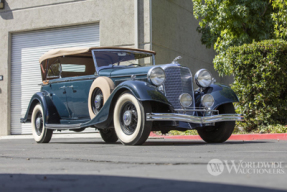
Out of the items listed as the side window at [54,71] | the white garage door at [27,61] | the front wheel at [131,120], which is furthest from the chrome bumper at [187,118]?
the white garage door at [27,61]

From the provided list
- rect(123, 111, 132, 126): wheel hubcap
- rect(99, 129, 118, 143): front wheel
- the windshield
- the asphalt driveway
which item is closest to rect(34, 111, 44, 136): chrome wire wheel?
rect(99, 129, 118, 143): front wheel

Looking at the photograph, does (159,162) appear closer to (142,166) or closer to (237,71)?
(142,166)

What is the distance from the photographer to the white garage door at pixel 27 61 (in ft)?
49.6

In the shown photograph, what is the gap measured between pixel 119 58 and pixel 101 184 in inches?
229

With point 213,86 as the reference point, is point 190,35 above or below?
above

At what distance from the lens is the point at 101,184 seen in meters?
2.76

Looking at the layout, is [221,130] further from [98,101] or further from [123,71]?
[98,101]

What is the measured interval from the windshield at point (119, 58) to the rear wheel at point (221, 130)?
1893 mm

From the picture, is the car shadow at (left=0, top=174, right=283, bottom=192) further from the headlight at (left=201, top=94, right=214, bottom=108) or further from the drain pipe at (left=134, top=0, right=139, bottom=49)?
the drain pipe at (left=134, top=0, right=139, bottom=49)

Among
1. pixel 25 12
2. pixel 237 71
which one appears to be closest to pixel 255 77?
pixel 237 71

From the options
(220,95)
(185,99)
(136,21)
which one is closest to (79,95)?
(185,99)

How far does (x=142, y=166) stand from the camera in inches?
146

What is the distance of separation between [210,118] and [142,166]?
3.12 metres

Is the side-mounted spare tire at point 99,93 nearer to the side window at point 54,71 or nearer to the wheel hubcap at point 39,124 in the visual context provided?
the side window at point 54,71
